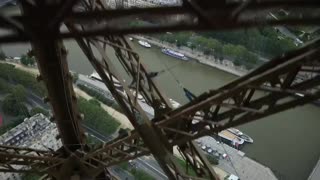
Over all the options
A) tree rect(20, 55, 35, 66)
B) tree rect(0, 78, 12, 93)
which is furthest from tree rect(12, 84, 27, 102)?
tree rect(20, 55, 35, 66)

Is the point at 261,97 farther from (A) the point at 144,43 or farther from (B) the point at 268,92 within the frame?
(A) the point at 144,43

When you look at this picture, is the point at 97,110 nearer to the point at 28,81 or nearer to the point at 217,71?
the point at 28,81

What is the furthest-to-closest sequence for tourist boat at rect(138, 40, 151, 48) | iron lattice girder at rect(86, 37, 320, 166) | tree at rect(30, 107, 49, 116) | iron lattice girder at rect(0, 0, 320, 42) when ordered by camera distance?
tourist boat at rect(138, 40, 151, 48)
tree at rect(30, 107, 49, 116)
iron lattice girder at rect(86, 37, 320, 166)
iron lattice girder at rect(0, 0, 320, 42)

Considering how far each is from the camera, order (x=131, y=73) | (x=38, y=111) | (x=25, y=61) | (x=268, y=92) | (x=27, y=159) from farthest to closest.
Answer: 1. (x=25, y=61)
2. (x=38, y=111)
3. (x=27, y=159)
4. (x=131, y=73)
5. (x=268, y=92)

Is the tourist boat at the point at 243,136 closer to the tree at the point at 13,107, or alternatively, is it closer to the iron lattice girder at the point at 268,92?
the tree at the point at 13,107

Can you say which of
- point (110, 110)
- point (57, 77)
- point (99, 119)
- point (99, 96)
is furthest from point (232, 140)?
point (57, 77)

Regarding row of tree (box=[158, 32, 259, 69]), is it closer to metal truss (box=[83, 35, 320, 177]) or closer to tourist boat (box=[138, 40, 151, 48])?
tourist boat (box=[138, 40, 151, 48])
